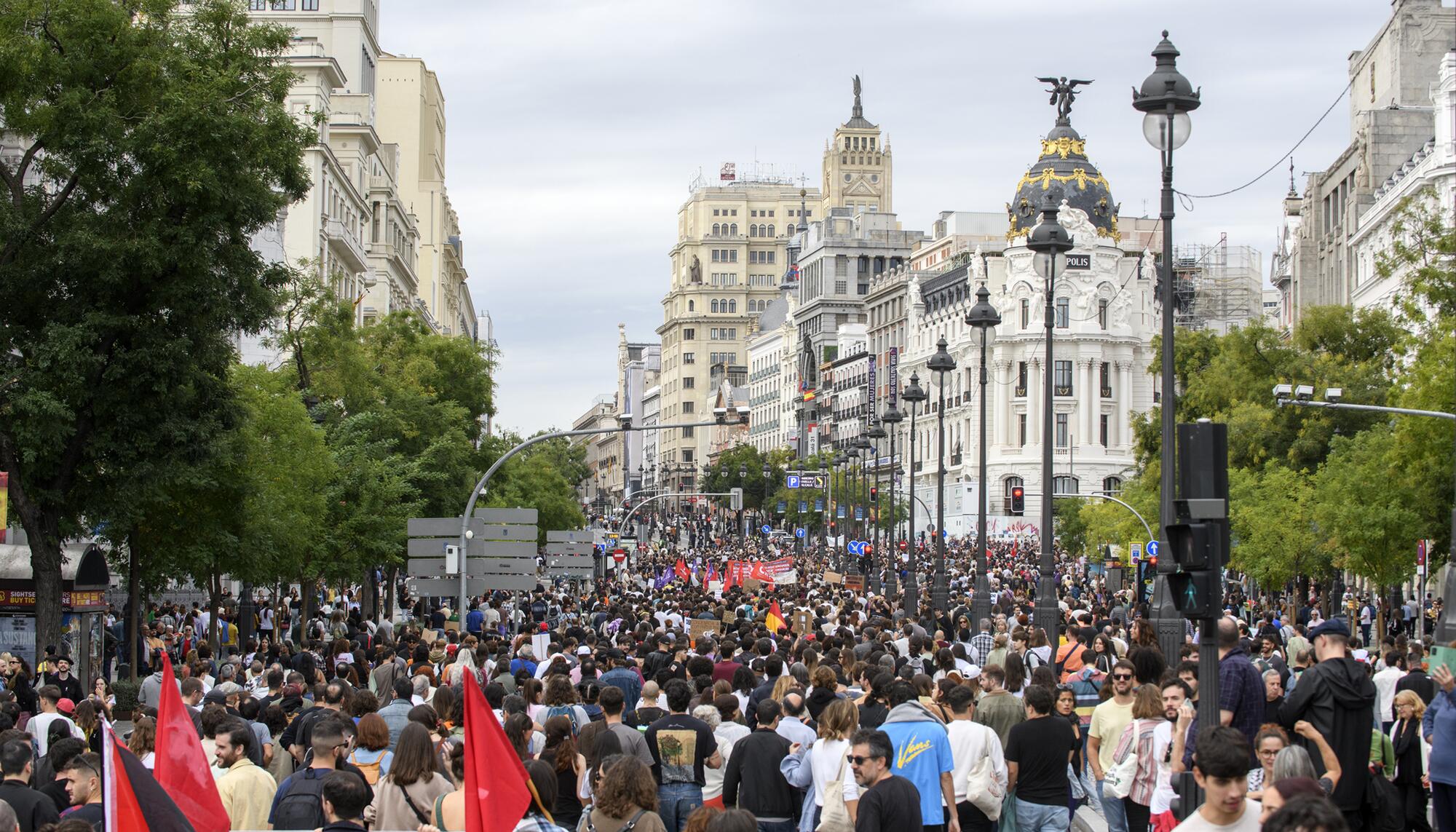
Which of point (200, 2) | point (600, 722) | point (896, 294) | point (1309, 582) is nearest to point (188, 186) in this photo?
point (200, 2)

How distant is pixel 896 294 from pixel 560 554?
108018 millimetres

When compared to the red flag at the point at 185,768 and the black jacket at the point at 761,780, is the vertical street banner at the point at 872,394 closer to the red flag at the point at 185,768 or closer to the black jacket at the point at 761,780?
the black jacket at the point at 761,780

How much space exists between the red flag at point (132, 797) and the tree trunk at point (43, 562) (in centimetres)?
1599

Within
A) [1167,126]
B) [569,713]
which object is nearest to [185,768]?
[569,713]

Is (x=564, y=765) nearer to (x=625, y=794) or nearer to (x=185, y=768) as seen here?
(x=625, y=794)

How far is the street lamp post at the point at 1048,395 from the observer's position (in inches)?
1049

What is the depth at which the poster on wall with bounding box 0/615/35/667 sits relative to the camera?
24.8 metres

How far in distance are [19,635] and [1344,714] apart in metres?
19.1

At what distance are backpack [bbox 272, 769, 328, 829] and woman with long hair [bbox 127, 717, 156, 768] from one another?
1.59 meters

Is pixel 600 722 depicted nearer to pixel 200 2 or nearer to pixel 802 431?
pixel 200 2

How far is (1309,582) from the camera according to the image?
57.2 m

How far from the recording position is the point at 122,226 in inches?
941

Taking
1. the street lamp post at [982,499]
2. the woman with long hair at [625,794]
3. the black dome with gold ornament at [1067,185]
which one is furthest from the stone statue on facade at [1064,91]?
the black dome with gold ornament at [1067,185]

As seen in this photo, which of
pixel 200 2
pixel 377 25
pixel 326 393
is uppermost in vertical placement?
pixel 377 25
